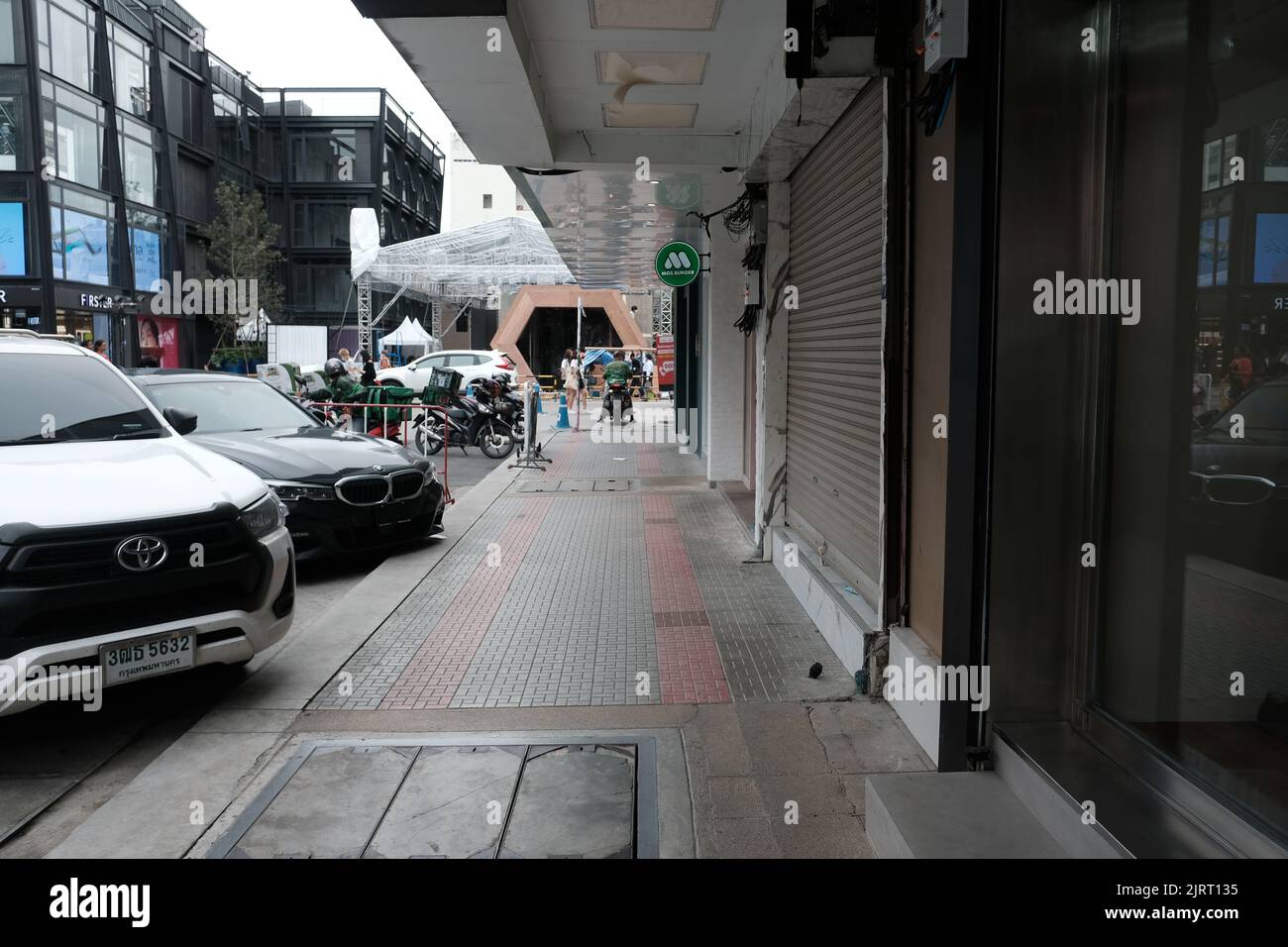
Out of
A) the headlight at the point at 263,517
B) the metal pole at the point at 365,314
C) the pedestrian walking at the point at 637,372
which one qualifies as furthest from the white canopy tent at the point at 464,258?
the headlight at the point at 263,517

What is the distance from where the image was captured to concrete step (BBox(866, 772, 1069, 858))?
3.36 m

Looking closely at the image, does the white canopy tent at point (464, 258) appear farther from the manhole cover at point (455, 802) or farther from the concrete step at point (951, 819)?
the concrete step at point (951, 819)

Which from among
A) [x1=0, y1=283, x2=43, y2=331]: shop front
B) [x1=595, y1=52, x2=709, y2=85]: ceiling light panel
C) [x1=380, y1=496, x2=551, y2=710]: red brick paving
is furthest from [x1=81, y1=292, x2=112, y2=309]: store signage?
[x1=595, y1=52, x2=709, y2=85]: ceiling light panel

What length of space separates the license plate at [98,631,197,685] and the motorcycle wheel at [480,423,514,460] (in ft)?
→ 43.0

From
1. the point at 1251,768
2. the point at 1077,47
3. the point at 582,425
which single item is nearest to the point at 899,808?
the point at 1251,768

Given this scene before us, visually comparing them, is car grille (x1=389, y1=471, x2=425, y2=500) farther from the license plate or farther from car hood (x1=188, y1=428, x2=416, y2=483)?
the license plate

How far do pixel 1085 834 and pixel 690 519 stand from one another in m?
8.00

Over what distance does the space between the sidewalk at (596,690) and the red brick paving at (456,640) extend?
0.06 ft

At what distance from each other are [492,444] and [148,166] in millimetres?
28719

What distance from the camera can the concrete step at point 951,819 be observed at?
3.36 m

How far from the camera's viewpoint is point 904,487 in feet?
16.3

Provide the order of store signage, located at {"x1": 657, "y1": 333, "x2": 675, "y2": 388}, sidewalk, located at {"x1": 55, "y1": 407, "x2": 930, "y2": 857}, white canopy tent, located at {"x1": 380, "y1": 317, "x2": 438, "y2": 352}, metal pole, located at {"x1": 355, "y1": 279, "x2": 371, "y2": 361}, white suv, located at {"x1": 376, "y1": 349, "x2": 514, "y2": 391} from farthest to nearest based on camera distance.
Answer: white canopy tent, located at {"x1": 380, "y1": 317, "x2": 438, "y2": 352}, metal pole, located at {"x1": 355, "y1": 279, "x2": 371, "y2": 361}, store signage, located at {"x1": 657, "y1": 333, "x2": 675, "y2": 388}, white suv, located at {"x1": 376, "y1": 349, "x2": 514, "y2": 391}, sidewalk, located at {"x1": 55, "y1": 407, "x2": 930, "y2": 857}

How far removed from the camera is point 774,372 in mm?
8438

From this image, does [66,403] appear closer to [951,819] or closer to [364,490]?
[364,490]
